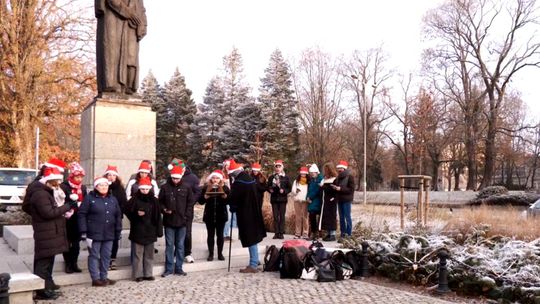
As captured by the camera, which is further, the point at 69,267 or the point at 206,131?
the point at 206,131

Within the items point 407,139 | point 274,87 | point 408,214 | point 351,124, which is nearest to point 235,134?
point 274,87

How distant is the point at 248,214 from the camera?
837 cm

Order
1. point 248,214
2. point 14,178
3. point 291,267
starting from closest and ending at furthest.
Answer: point 291,267, point 248,214, point 14,178

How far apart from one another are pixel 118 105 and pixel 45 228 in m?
3.80

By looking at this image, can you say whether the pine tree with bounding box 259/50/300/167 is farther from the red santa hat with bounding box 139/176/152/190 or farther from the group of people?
the red santa hat with bounding box 139/176/152/190

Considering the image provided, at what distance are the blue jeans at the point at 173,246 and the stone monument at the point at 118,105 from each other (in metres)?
2.20

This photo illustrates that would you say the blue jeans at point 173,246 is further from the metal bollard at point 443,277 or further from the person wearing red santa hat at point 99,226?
the metal bollard at point 443,277

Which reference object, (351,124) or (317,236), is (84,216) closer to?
(317,236)

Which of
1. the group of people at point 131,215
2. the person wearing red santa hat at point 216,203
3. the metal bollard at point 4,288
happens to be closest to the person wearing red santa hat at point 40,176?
the group of people at point 131,215

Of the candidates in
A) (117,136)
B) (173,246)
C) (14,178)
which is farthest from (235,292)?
(14,178)

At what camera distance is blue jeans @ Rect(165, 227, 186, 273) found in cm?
801

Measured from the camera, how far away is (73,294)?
22.2ft

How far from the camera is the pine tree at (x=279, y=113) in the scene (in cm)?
4294

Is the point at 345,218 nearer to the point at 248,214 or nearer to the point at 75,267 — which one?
the point at 248,214
